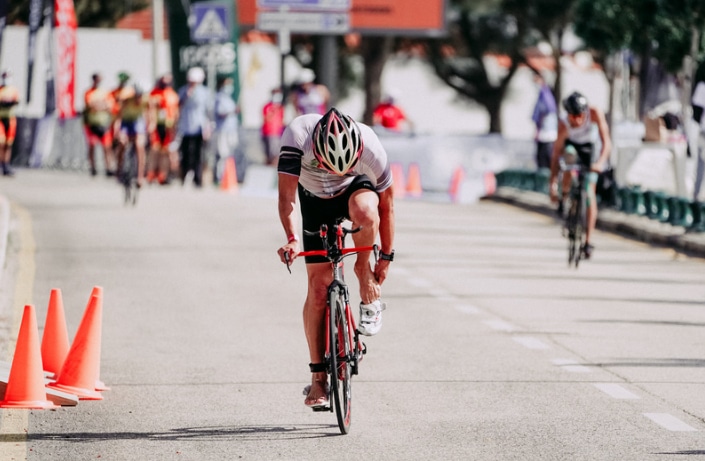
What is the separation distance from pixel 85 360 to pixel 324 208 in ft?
6.05

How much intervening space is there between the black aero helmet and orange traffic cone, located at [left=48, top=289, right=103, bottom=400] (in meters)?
8.29

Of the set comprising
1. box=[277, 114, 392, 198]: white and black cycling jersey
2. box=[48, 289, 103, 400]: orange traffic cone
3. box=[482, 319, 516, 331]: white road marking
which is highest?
box=[277, 114, 392, 198]: white and black cycling jersey

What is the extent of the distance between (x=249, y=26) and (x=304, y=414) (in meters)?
30.1

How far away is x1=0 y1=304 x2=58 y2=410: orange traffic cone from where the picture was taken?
9.10 meters

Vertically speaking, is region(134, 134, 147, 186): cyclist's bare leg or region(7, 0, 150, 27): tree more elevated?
region(7, 0, 150, 27): tree

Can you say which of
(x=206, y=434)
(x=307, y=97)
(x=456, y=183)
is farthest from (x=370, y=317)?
(x=307, y=97)

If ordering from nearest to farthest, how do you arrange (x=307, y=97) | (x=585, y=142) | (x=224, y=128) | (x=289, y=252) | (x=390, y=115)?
1. (x=289, y=252)
2. (x=585, y=142)
3. (x=307, y=97)
4. (x=390, y=115)
5. (x=224, y=128)

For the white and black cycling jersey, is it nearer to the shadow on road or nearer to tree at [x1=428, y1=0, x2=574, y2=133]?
the shadow on road

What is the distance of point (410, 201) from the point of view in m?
30.0

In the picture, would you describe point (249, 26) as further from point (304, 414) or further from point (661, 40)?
point (304, 414)

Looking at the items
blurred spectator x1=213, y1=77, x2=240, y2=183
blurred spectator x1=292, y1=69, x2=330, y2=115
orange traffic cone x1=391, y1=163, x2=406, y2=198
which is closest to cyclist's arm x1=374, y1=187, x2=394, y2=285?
orange traffic cone x1=391, y1=163, x2=406, y2=198

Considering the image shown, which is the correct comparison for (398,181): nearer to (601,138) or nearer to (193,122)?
(193,122)

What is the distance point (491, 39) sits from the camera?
199ft

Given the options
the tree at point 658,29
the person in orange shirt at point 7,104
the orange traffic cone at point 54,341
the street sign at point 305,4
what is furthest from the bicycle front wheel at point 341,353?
the street sign at point 305,4
